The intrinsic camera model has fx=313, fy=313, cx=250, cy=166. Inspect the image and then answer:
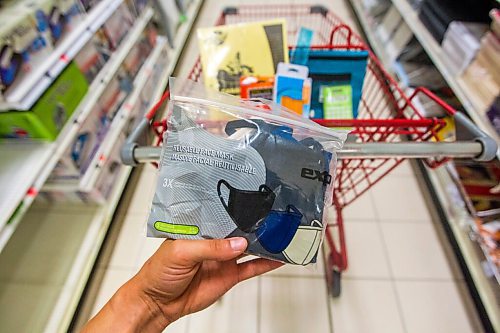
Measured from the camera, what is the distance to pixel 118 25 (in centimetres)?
168

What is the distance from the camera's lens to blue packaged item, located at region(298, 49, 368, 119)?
1025 mm

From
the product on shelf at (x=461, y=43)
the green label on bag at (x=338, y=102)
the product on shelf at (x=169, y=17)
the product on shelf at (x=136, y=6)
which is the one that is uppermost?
the product on shelf at (x=169, y=17)

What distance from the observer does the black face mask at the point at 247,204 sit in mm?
588

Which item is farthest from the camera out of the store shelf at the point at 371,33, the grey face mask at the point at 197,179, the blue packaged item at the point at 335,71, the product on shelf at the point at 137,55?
the store shelf at the point at 371,33

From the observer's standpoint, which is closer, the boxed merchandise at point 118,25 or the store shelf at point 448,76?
the store shelf at point 448,76

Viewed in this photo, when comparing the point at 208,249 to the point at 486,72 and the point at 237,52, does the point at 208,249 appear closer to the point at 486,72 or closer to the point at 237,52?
the point at 237,52

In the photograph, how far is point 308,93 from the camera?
93cm

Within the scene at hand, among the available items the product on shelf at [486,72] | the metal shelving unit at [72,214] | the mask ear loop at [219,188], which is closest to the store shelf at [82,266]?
the metal shelving unit at [72,214]

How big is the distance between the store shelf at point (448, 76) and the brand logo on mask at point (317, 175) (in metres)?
0.95

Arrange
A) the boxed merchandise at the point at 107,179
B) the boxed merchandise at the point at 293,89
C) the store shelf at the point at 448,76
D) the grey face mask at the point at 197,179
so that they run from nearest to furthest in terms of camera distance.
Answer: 1. the grey face mask at the point at 197,179
2. the boxed merchandise at the point at 293,89
3. the store shelf at the point at 448,76
4. the boxed merchandise at the point at 107,179

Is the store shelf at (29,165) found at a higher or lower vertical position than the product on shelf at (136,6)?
lower

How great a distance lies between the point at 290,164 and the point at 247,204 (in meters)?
0.11

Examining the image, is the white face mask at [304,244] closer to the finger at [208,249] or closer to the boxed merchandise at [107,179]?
the finger at [208,249]

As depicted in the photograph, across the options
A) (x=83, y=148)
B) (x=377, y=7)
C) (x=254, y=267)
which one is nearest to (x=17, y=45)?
(x=83, y=148)
